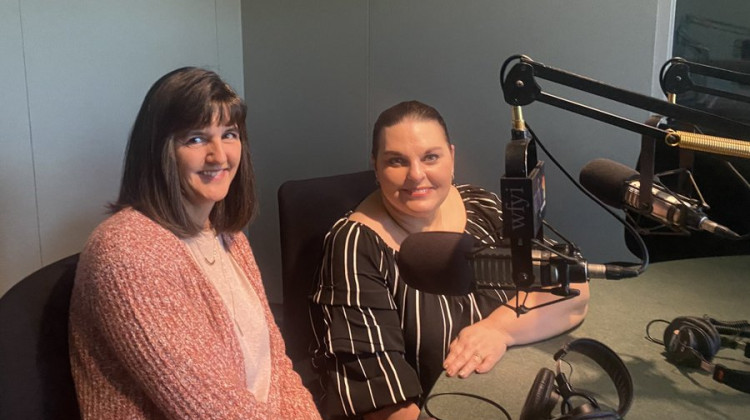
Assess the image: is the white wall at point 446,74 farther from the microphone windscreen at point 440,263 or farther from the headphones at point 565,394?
the microphone windscreen at point 440,263

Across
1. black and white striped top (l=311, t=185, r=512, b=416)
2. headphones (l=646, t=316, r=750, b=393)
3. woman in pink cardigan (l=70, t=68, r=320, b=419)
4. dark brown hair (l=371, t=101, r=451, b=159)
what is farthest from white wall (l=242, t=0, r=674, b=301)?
woman in pink cardigan (l=70, t=68, r=320, b=419)

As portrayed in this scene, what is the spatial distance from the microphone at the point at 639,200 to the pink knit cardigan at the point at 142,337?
69cm

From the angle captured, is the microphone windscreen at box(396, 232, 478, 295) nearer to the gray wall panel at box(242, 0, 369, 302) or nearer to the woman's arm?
the woman's arm

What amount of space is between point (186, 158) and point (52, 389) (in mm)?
445

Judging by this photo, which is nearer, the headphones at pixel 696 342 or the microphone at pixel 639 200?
the microphone at pixel 639 200

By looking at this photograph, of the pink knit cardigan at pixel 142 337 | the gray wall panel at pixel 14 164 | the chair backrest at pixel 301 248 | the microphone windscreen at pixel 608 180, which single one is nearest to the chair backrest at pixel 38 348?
the pink knit cardigan at pixel 142 337

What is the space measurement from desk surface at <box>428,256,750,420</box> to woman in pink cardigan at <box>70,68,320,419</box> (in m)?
0.38

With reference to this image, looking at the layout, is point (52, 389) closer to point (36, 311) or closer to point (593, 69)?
point (36, 311)

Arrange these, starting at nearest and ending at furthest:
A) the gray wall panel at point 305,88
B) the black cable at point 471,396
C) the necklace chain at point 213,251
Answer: the black cable at point 471,396 < the necklace chain at point 213,251 < the gray wall panel at point 305,88

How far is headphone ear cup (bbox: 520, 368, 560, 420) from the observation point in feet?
3.22

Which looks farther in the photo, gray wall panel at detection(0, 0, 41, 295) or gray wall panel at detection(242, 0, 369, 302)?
gray wall panel at detection(242, 0, 369, 302)

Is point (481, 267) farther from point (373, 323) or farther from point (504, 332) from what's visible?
point (373, 323)

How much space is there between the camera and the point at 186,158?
1242 mm

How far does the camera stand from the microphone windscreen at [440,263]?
868mm
